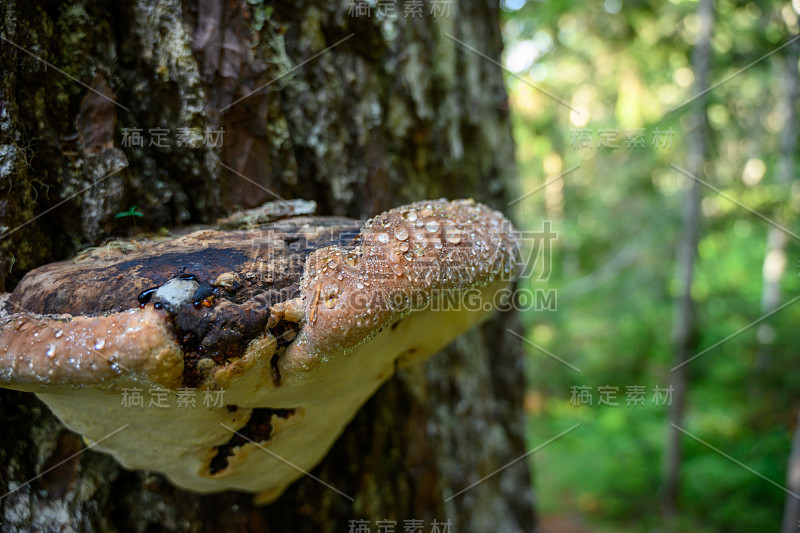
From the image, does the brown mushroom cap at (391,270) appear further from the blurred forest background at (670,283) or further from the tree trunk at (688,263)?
the tree trunk at (688,263)

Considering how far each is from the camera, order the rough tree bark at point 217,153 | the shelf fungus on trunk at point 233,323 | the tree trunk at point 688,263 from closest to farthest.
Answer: the shelf fungus on trunk at point 233,323, the rough tree bark at point 217,153, the tree trunk at point 688,263

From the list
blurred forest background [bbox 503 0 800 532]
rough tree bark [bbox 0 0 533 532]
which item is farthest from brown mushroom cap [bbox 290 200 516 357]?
blurred forest background [bbox 503 0 800 532]

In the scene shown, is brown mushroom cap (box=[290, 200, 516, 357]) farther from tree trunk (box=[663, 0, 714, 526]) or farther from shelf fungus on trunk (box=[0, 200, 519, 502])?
tree trunk (box=[663, 0, 714, 526])

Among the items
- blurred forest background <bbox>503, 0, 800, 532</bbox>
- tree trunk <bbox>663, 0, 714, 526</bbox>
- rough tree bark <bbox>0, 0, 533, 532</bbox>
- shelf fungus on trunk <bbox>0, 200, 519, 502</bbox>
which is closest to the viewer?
shelf fungus on trunk <bbox>0, 200, 519, 502</bbox>

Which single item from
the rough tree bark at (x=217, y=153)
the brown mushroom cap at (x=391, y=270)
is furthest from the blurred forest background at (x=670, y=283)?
the brown mushroom cap at (x=391, y=270)

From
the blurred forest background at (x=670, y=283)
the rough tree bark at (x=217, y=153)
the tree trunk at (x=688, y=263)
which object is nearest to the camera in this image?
the rough tree bark at (x=217, y=153)

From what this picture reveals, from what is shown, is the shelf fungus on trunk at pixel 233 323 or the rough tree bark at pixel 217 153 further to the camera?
the rough tree bark at pixel 217 153

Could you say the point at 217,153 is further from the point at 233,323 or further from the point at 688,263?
the point at 688,263
